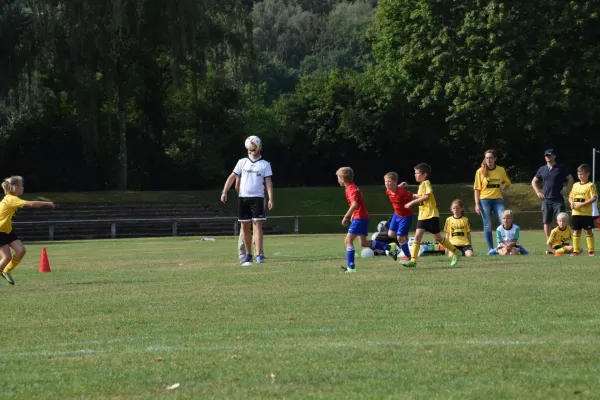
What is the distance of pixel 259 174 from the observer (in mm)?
19359

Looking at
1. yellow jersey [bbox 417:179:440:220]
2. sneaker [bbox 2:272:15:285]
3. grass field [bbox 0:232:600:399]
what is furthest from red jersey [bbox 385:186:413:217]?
sneaker [bbox 2:272:15:285]

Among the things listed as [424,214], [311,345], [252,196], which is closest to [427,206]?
[424,214]

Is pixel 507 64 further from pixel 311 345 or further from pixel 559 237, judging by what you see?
pixel 311 345

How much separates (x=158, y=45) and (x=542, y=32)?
20250 mm

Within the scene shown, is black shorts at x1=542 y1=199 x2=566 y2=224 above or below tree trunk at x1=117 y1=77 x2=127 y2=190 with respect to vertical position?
below

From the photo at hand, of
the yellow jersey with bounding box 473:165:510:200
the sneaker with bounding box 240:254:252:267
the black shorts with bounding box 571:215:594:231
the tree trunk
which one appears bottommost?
the sneaker with bounding box 240:254:252:267

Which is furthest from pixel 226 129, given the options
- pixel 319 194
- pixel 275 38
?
pixel 275 38

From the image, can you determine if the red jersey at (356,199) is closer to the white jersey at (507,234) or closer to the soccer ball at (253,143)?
the soccer ball at (253,143)

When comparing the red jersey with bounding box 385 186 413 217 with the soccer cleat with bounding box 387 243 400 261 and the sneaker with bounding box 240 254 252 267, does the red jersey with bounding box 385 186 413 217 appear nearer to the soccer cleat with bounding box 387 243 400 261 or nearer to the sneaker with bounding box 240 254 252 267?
the soccer cleat with bounding box 387 243 400 261

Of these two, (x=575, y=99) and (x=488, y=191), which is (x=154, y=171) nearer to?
(x=575, y=99)

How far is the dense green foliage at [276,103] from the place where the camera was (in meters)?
54.2

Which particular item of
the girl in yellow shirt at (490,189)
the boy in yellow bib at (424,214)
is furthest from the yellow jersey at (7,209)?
the girl in yellow shirt at (490,189)

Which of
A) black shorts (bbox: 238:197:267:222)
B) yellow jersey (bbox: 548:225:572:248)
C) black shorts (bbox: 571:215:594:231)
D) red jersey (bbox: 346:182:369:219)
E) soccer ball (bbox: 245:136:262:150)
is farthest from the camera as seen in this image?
yellow jersey (bbox: 548:225:572:248)

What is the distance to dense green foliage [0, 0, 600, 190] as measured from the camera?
178 ft
